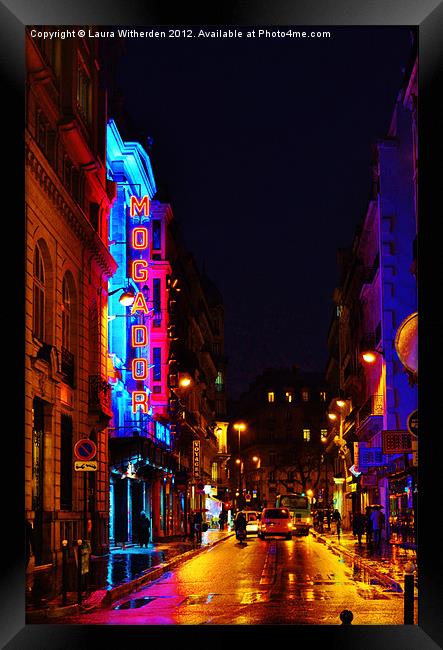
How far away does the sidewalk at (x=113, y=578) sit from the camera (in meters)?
19.2

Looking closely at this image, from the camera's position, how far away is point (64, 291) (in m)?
34.8

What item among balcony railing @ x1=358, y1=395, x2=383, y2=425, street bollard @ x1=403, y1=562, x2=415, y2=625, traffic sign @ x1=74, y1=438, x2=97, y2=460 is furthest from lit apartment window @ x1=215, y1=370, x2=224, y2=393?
street bollard @ x1=403, y1=562, x2=415, y2=625

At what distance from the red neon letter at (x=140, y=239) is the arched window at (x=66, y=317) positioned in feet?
50.5

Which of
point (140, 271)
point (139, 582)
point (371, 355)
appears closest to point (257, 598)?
point (139, 582)

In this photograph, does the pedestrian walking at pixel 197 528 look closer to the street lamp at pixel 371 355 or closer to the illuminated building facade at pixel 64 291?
the street lamp at pixel 371 355

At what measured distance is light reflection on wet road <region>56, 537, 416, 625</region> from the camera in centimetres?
1816

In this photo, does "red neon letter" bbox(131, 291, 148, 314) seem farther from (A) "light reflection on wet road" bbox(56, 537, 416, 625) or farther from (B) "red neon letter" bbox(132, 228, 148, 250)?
(A) "light reflection on wet road" bbox(56, 537, 416, 625)

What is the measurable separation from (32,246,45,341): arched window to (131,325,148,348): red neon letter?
19181mm

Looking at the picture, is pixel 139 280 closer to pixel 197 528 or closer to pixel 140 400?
pixel 140 400

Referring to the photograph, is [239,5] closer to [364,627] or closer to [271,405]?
[364,627]

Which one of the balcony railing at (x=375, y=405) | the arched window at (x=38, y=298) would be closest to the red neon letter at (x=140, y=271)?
the balcony railing at (x=375, y=405)
